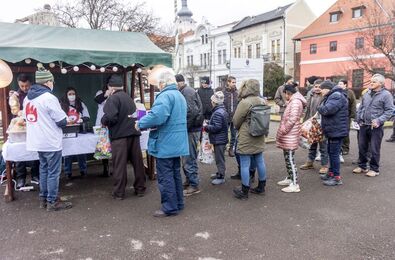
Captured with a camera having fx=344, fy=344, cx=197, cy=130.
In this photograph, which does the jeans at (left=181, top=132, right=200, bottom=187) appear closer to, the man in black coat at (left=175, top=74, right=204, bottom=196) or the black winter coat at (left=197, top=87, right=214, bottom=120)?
the man in black coat at (left=175, top=74, right=204, bottom=196)

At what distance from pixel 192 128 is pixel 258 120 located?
1013 millimetres

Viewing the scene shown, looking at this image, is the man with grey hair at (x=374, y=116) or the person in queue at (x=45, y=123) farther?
the man with grey hair at (x=374, y=116)

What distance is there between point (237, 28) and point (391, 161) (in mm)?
40325

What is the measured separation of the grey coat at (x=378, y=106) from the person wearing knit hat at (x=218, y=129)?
94.0 inches

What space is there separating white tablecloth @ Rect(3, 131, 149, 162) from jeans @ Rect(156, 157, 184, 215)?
52.5 inches

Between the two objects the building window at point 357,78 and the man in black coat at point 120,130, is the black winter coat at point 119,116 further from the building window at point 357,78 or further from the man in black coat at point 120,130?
the building window at point 357,78

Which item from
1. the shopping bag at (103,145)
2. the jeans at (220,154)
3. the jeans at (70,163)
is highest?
the shopping bag at (103,145)

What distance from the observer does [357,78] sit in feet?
99.5

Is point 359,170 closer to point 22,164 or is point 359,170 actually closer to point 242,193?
point 242,193

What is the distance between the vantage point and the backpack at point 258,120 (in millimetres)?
4484

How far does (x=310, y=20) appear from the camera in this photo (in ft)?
136

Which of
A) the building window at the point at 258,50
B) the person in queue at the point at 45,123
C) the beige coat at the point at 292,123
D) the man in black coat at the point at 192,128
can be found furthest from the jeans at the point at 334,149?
the building window at the point at 258,50

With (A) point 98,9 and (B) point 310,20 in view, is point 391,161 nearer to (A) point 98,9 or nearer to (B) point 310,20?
(A) point 98,9

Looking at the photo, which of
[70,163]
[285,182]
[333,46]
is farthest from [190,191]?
[333,46]
